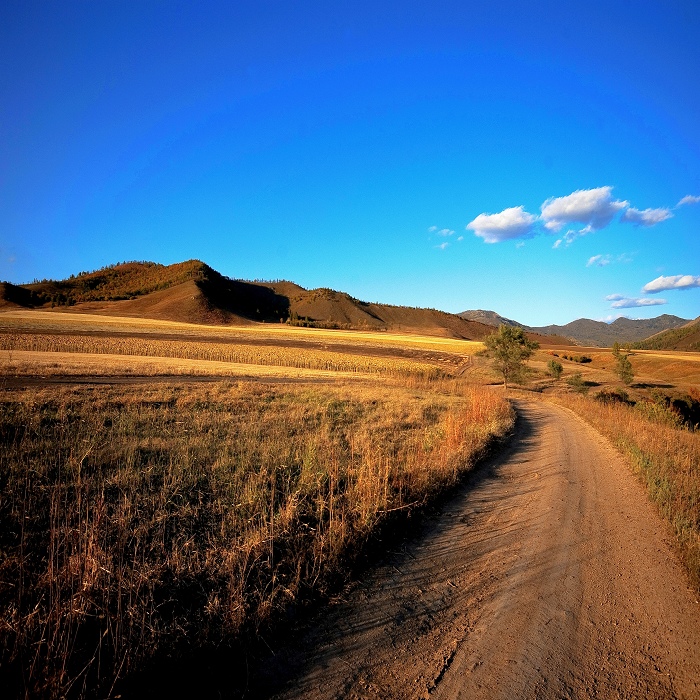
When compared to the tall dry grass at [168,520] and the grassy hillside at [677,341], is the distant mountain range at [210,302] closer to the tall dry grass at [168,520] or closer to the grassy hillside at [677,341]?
the grassy hillside at [677,341]

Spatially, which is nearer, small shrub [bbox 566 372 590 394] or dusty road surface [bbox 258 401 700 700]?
dusty road surface [bbox 258 401 700 700]

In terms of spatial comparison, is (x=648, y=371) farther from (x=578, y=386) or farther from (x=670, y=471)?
(x=670, y=471)

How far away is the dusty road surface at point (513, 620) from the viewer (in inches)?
139

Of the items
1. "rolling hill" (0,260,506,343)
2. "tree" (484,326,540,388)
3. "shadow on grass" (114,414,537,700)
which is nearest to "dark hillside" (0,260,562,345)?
"rolling hill" (0,260,506,343)

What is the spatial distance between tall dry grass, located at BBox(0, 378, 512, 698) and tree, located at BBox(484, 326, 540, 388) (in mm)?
26617

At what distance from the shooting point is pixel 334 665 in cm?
367

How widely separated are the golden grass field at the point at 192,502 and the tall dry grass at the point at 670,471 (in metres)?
0.05

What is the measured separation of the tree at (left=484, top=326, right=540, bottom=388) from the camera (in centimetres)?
3941

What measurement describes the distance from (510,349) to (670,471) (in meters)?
31.5

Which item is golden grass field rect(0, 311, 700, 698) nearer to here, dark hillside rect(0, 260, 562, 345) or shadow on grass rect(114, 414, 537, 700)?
shadow on grass rect(114, 414, 537, 700)

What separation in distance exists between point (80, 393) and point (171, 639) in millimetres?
17751

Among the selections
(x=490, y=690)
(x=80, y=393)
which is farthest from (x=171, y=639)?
(x=80, y=393)

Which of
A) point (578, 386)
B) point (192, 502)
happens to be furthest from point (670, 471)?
point (578, 386)

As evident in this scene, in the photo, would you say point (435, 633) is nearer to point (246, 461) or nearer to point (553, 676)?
point (553, 676)
